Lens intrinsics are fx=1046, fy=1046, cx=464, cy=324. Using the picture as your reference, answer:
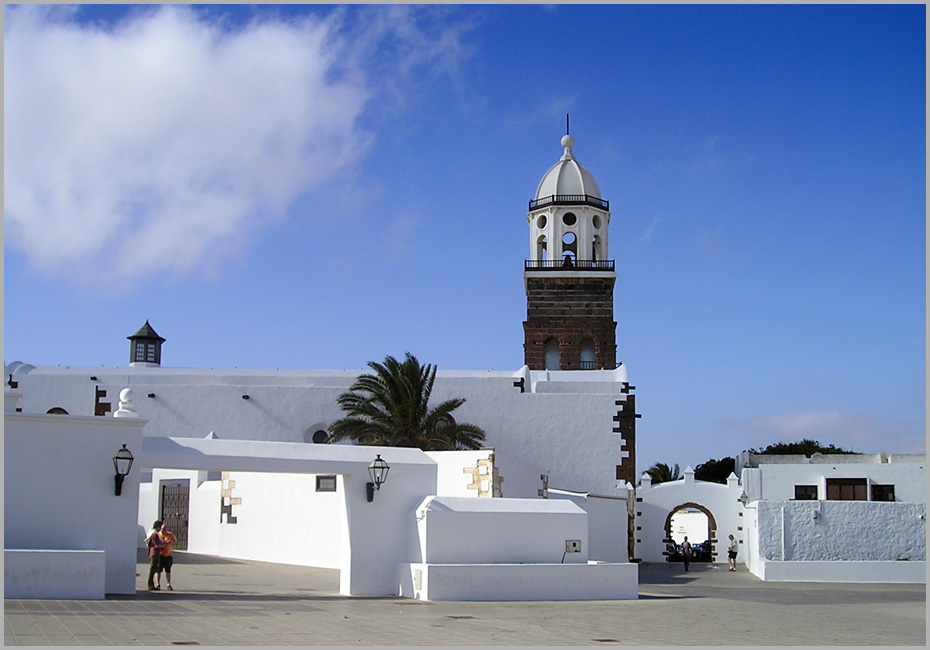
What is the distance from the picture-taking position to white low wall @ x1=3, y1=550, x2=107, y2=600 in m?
12.6

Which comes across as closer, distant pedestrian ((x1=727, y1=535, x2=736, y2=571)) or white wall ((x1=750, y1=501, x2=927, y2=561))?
white wall ((x1=750, y1=501, x2=927, y2=561))

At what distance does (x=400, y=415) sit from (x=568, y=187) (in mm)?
14819

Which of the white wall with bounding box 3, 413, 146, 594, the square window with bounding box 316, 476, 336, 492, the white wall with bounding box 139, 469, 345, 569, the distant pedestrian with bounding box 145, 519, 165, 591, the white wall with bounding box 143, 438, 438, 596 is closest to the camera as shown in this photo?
the white wall with bounding box 3, 413, 146, 594

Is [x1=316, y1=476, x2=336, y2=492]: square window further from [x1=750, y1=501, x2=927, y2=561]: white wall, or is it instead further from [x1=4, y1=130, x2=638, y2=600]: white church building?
[x1=750, y1=501, x2=927, y2=561]: white wall

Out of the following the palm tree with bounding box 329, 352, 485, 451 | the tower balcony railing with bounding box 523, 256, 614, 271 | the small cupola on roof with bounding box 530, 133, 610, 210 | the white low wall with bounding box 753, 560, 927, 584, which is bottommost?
the white low wall with bounding box 753, 560, 927, 584

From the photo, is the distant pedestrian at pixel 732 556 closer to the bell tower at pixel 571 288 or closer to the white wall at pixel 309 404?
the white wall at pixel 309 404

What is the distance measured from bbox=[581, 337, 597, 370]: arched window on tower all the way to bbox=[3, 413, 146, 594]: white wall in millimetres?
25966

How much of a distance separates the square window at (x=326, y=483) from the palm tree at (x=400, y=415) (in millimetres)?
11036

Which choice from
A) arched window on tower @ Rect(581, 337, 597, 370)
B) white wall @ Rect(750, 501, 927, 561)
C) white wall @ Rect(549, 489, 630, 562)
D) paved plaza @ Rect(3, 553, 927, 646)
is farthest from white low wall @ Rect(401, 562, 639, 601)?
arched window on tower @ Rect(581, 337, 597, 370)

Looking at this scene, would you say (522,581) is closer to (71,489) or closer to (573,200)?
(71,489)

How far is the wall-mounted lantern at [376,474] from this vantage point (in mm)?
15812

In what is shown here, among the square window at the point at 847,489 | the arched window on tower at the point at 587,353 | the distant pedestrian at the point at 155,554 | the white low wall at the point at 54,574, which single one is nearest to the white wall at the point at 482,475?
the distant pedestrian at the point at 155,554

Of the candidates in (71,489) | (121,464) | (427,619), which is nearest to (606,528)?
(427,619)

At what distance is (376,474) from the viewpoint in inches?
624
